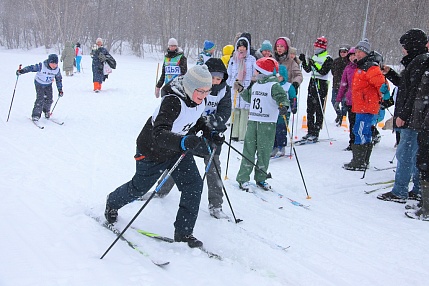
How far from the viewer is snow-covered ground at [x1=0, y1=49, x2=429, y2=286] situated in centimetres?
298

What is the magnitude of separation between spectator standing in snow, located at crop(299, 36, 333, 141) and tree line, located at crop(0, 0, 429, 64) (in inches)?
538

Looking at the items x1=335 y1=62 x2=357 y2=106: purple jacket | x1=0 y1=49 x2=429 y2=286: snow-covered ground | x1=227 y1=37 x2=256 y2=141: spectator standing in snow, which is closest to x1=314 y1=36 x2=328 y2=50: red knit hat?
x1=335 y1=62 x2=357 y2=106: purple jacket

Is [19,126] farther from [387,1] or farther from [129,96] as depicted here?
[387,1]

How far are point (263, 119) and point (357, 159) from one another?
2193 millimetres

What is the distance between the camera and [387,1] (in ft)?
80.6

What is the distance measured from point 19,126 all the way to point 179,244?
21.1ft

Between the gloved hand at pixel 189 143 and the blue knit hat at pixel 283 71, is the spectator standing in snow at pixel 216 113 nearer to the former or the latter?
the gloved hand at pixel 189 143

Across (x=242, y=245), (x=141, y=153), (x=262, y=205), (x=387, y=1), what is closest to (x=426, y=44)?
(x=262, y=205)

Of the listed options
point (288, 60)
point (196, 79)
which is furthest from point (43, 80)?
point (196, 79)

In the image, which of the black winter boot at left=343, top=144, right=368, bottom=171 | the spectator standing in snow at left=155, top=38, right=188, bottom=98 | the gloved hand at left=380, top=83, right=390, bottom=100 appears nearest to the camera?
the gloved hand at left=380, top=83, right=390, bottom=100

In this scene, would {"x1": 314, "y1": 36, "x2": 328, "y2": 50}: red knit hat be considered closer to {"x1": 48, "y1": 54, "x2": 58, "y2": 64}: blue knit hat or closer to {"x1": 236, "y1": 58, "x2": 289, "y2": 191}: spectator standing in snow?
{"x1": 236, "y1": 58, "x2": 289, "y2": 191}: spectator standing in snow

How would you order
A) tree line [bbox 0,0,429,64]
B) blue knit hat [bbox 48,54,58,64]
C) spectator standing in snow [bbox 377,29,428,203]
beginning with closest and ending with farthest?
spectator standing in snow [bbox 377,29,428,203], blue knit hat [bbox 48,54,58,64], tree line [bbox 0,0,429,64]

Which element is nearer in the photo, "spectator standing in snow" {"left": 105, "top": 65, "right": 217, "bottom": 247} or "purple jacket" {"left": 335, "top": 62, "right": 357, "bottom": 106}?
"spectator standing in snow" {"left": 105, "top": 65, "right": 217, "bottom": 247}

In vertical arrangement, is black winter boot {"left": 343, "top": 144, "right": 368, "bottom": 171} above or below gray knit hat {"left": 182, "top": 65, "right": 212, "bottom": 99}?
below
